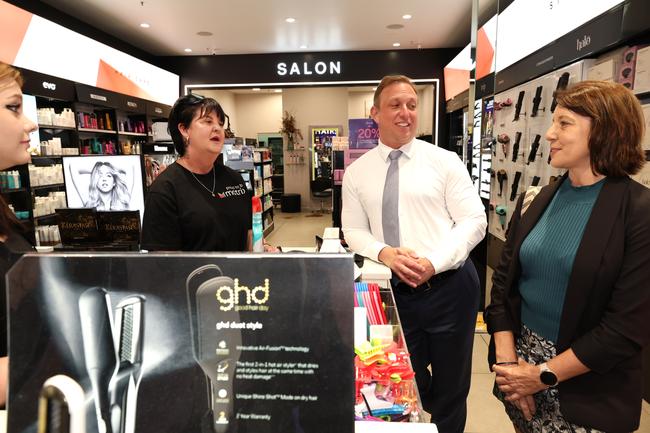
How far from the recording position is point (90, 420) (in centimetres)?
61

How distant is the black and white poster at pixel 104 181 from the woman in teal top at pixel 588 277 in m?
3.04

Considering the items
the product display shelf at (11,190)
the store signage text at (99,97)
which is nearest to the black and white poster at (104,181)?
the product display shelf at (11,190)

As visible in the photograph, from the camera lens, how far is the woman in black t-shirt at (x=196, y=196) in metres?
1.68

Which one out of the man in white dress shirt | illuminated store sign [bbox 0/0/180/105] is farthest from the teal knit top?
illuminated store sign [bbox 0/0/180/105]

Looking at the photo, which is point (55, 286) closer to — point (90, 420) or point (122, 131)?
point (90, 420)

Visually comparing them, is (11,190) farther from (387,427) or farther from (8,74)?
(387,427)

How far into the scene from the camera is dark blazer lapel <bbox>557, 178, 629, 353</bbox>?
129cm

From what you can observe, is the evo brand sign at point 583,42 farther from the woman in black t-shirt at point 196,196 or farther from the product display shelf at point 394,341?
the woman in black t-shirt at point 196,196

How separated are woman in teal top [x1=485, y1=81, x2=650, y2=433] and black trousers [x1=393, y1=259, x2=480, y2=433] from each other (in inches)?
15.4

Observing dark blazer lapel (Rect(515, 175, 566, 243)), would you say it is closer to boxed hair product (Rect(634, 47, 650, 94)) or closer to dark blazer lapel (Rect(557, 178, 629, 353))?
dark blazer lapel (Rect(557, 178, 629, 353))

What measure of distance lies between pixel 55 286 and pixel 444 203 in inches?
65.5

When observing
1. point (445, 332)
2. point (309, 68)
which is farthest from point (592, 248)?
point (309, 68)

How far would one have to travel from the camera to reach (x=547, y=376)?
4.51 ft

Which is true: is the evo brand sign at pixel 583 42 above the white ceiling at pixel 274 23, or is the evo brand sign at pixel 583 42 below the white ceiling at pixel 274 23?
below
